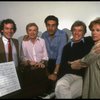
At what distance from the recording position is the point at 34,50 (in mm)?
2686

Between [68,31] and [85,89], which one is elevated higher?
[68,31]

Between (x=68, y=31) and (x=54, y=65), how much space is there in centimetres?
55

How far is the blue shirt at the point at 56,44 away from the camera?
8.82ft

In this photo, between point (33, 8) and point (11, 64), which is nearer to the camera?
point (11, 64)

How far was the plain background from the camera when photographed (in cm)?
292

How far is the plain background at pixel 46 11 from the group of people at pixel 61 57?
1.19ft

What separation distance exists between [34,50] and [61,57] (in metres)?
0.40

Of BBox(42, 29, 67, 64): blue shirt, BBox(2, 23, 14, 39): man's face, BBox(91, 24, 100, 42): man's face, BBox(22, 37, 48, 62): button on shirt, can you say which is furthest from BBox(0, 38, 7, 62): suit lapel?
BBox(91, 24, 100, 42): man's face

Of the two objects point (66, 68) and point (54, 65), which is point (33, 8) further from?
point (66, 68)

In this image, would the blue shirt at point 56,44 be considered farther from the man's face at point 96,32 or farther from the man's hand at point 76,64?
the man's face at point 96,32

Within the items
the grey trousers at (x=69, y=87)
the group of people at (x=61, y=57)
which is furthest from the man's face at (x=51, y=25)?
the grey trousers at (x=69, y=87)

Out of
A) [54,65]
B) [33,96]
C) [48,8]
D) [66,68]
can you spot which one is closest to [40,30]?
[48,8]

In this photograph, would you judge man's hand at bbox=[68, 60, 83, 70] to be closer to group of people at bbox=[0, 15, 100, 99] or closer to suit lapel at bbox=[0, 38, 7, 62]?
group of people at bbox=[0, 15, 100, 99]

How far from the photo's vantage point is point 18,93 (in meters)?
2.15
